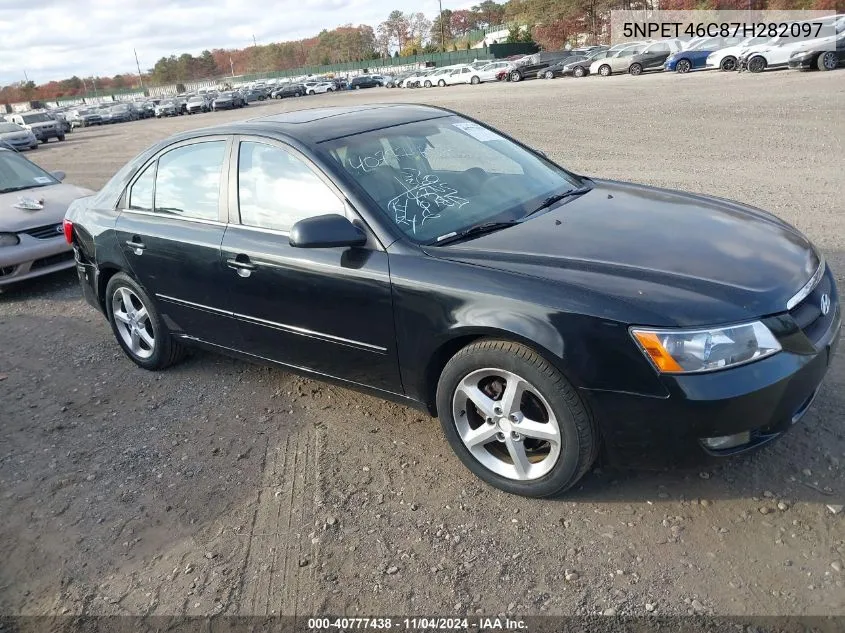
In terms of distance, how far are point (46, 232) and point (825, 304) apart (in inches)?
289

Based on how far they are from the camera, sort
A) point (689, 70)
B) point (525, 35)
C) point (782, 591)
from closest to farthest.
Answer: point (782, 591) < point (689, 70) < point (525, 35)

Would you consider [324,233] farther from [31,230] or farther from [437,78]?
[437,78]

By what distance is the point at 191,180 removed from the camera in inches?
172

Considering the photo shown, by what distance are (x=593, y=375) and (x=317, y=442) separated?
5.76 feet

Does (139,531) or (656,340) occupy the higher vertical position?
(656,340)

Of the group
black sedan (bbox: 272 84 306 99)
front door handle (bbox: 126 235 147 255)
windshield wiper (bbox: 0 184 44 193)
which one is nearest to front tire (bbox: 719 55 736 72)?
windshield wiper (bbox: 0 184 44 193)

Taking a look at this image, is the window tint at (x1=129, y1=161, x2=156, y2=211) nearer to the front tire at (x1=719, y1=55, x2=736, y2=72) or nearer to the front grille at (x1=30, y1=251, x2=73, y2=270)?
the front grille at (x1=30, y1=251, x2=73, y2=270)

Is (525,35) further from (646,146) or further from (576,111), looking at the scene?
(646,146)

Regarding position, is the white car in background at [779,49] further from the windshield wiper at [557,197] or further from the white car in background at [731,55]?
the windshield wiper at [557,197]

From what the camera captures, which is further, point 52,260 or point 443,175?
point 52,260

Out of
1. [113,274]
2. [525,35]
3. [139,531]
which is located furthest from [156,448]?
[525,35]

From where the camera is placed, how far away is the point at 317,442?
3.87 metres

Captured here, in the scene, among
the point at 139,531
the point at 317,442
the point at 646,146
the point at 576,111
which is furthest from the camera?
the point at 576,111

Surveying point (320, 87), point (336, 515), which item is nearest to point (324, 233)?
point (336, 515)
